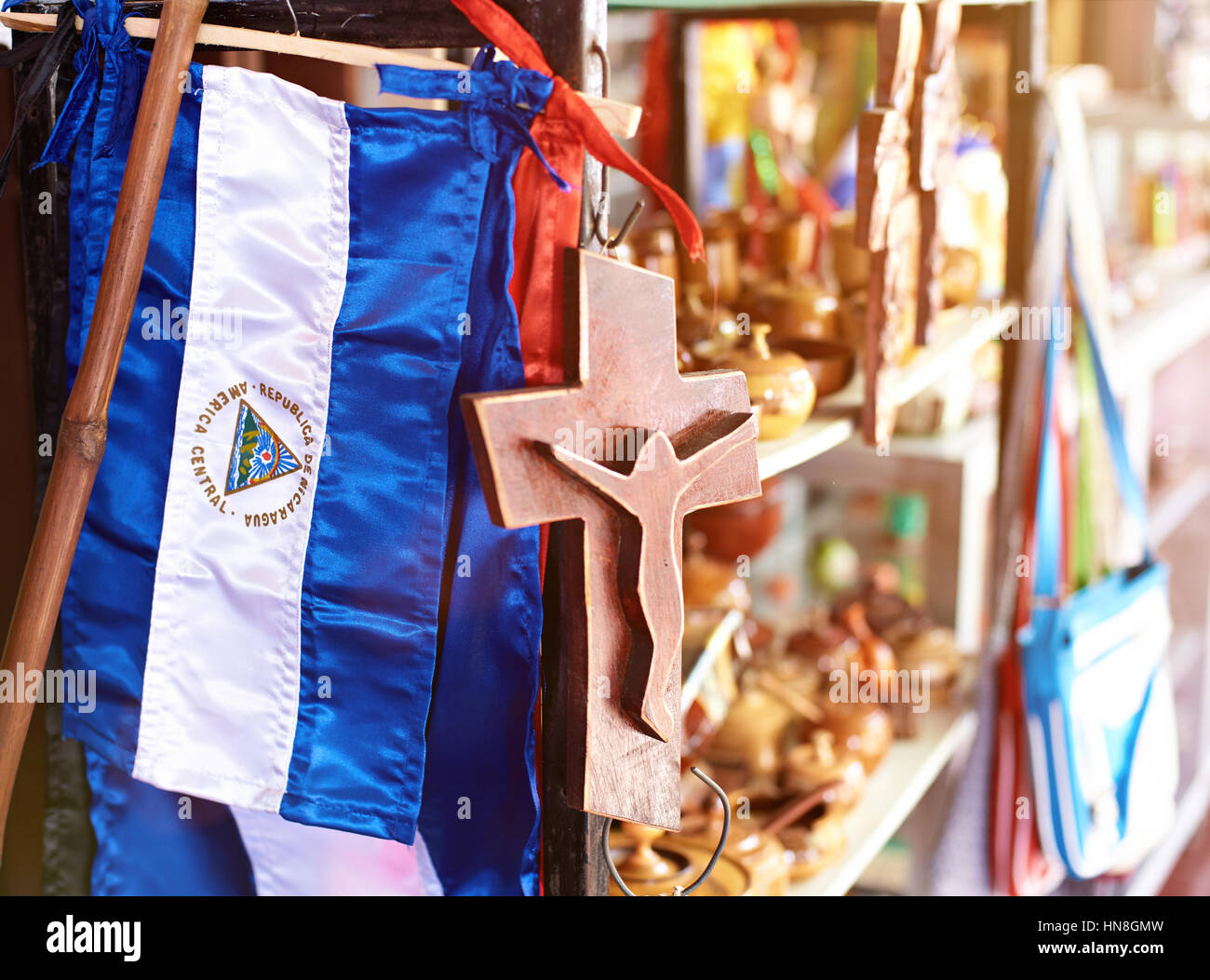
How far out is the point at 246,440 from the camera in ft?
3.31

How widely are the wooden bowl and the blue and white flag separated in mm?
622

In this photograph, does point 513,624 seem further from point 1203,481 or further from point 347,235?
point 1203,481

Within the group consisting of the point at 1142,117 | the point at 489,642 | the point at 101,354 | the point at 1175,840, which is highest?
the point at 1142,117

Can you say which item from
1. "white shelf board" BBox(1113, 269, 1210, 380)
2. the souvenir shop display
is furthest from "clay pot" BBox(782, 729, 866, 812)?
"white shelf board" BBox(1113, 269, 1210, 380)

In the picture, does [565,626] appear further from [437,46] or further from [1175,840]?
[1175,840]

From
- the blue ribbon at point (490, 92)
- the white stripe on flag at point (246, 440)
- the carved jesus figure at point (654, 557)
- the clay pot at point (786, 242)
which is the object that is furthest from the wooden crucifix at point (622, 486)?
the clay pot at point (786, 242)

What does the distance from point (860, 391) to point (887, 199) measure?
303 mm

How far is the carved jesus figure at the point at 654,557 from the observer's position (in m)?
0.92

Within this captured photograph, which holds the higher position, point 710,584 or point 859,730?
point 710,584

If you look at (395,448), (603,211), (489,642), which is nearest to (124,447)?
→ (395,448)

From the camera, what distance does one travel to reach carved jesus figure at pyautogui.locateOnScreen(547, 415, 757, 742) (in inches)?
36.3

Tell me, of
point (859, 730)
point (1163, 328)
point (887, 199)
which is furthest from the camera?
point (1163, 328)

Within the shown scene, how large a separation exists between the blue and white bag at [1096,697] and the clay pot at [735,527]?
502mm

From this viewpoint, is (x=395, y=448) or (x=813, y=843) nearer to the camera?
(x=395, y=448)
